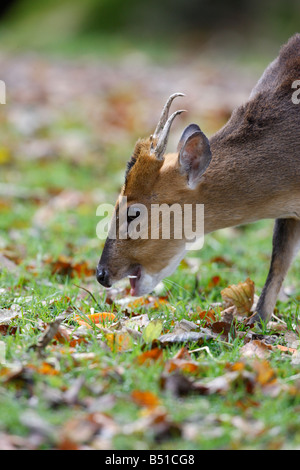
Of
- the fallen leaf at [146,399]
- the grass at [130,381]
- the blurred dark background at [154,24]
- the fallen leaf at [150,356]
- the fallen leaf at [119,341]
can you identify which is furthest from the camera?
Answer: the blurred dark background at [154,24]

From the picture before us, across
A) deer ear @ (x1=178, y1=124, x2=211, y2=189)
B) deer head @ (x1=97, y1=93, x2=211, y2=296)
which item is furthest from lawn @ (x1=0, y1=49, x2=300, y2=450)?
deer ear @ (x1=178, y1=124, x2=211, y2=189)

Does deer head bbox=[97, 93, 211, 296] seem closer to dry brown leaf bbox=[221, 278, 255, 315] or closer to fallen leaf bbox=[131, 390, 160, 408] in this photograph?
dry brown leaf bbox=[221, 278, 255, 315]

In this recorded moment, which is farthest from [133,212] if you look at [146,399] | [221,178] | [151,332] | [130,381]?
[146,399]

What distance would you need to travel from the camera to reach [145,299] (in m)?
4.67

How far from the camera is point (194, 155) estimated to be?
161 inches

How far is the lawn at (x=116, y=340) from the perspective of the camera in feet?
9.08

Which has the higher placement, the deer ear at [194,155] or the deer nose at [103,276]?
the deer ear at [194,155]

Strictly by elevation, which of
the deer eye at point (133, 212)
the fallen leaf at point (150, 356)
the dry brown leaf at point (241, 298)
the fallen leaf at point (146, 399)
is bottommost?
the fallen leaf at point (146, 399)

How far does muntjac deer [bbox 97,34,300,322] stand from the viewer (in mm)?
4148

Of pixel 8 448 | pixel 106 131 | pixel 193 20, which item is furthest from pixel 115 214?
pixel 193 20

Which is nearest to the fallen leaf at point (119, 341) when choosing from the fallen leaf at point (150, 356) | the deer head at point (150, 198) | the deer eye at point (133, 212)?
the fallen leaf at point (150, 356)

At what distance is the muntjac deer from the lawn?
0.33 meters

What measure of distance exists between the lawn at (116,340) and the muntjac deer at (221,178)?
12.9 inches

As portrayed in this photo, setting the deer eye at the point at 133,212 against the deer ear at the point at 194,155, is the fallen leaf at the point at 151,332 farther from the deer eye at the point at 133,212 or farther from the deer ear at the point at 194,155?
the deer ear at the point at 194,155
